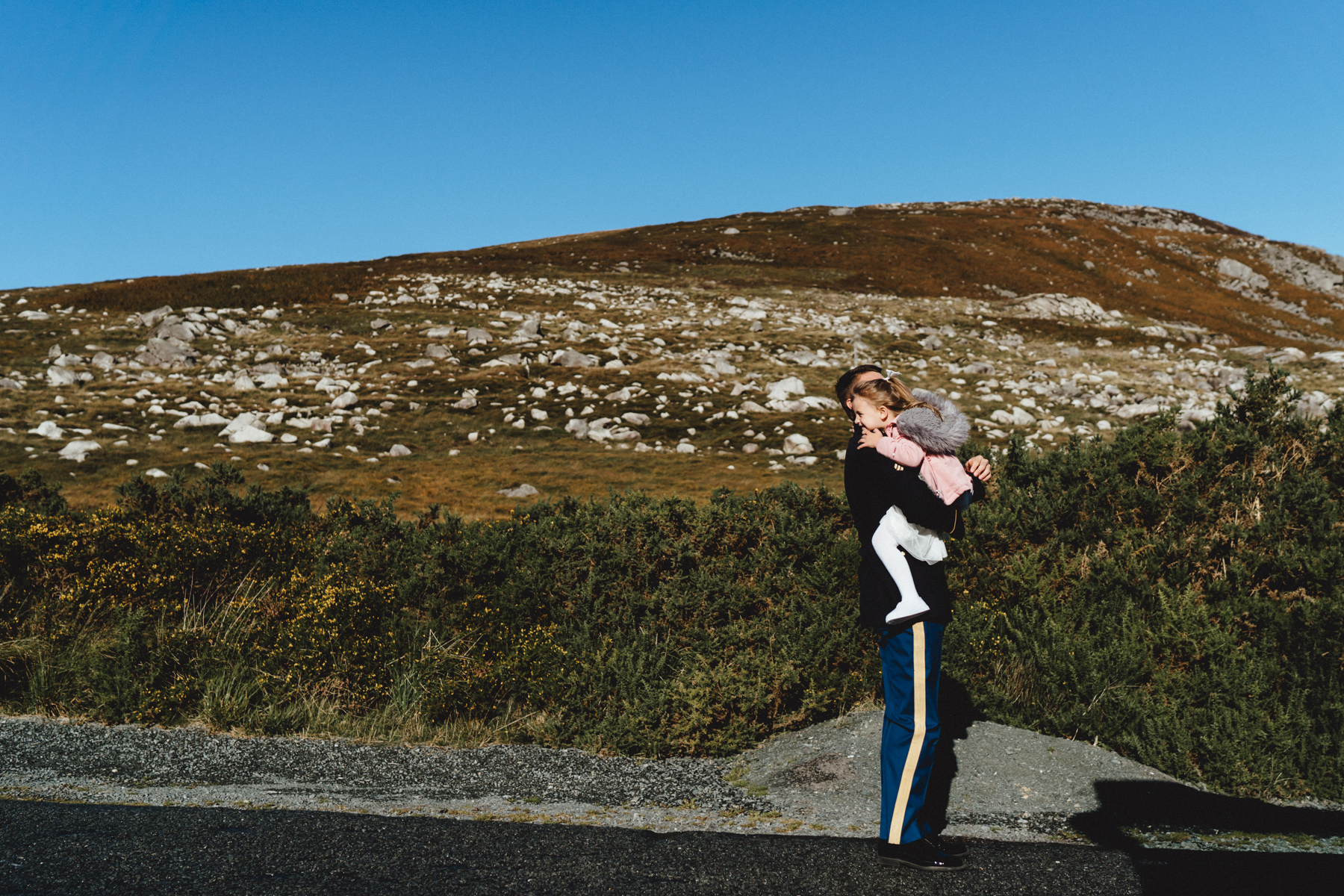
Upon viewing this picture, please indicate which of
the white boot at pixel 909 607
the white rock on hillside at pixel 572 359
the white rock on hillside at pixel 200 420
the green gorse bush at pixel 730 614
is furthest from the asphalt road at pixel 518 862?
the white rock on hillside at pixel 572 359

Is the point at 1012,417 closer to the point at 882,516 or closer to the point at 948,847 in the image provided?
the point at 882,516

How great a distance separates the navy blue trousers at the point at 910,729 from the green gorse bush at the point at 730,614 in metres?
2.26

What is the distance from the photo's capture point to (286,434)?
21094 mm

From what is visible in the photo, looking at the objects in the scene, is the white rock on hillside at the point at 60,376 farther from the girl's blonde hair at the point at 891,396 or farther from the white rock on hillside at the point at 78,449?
the girl's blonde hair at the point at 891,396

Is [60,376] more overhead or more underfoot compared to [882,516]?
more overhead

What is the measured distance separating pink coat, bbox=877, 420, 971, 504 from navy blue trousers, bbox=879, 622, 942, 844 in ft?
2.14

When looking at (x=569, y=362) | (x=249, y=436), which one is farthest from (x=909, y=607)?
(x=569, y=362)

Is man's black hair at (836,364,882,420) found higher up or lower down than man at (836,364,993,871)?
higher up

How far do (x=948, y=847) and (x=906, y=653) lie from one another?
0.95 metres

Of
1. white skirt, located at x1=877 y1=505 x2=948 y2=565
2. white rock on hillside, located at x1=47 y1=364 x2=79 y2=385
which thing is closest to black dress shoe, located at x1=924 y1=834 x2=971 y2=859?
white skirt, located at x1=877 y1=505 x2=948 y2=565

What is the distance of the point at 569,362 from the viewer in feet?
91.6

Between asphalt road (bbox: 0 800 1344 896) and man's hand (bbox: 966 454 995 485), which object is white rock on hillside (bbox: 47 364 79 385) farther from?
man's hand (bbox: 966 454 995 485)

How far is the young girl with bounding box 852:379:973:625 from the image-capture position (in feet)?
12.9

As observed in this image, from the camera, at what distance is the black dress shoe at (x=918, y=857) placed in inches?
150
